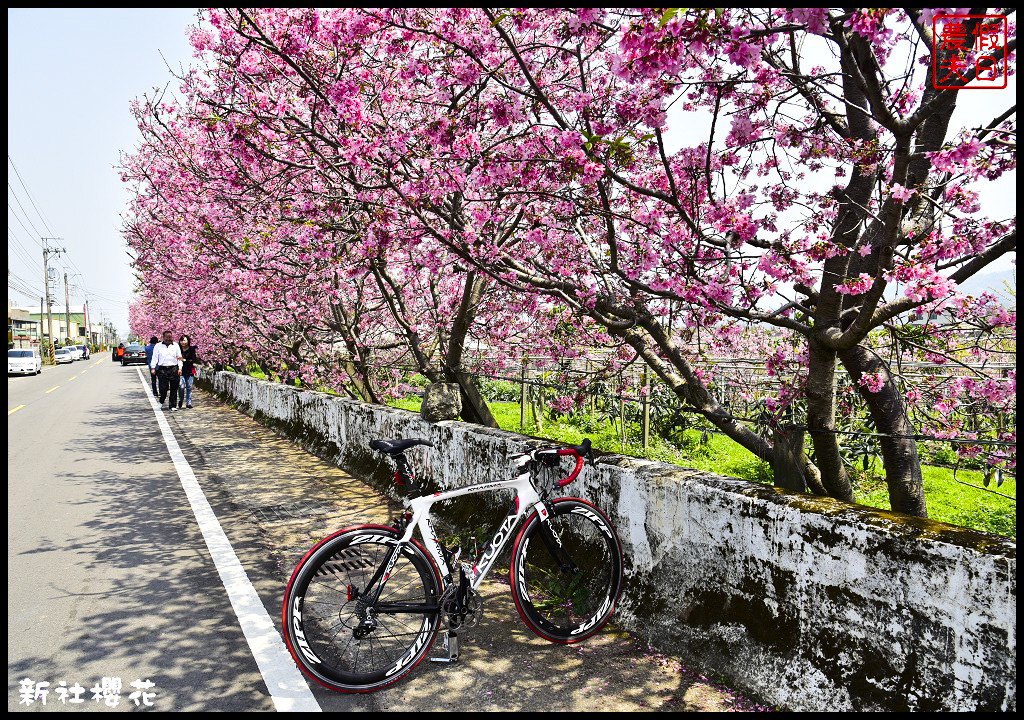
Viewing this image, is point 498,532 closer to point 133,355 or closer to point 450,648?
point 450,648

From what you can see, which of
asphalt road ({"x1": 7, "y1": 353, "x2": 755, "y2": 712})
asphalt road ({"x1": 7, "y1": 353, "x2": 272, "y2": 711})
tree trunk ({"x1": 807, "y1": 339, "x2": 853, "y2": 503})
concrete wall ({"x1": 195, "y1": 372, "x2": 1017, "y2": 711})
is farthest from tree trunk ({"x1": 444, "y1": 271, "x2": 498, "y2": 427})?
tree trunk ({"x1": 807, "y1": 339, "x2": 853, "y2": 503})

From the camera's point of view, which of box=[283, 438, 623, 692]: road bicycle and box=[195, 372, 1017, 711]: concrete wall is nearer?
box=[195, 372, 1017, 711]: concrete wall

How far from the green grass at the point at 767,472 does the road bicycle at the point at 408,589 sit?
2512 millimetres

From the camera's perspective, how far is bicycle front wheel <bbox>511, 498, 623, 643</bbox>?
12.6 ft

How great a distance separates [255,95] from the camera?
24.2 ft

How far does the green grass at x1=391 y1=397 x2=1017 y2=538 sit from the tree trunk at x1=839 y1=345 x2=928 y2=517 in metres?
0.83

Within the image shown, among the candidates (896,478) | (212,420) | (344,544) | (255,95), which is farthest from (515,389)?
(344,544)

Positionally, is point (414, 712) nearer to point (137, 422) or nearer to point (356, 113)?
point (356, 113)

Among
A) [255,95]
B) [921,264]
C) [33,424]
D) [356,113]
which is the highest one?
[255,95]

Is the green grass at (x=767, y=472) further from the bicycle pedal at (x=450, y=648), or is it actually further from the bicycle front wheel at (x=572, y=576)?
the bicycle pedal at (x=450, y=648)

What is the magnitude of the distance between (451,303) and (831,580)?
304 inches

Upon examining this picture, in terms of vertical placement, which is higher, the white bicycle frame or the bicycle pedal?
the white bicycle frame

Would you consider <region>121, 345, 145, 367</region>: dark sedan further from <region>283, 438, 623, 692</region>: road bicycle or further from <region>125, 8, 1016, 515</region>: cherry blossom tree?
<region>283, 438, 623, 692</region>: road bicycle

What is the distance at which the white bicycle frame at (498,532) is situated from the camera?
12.0 feet
